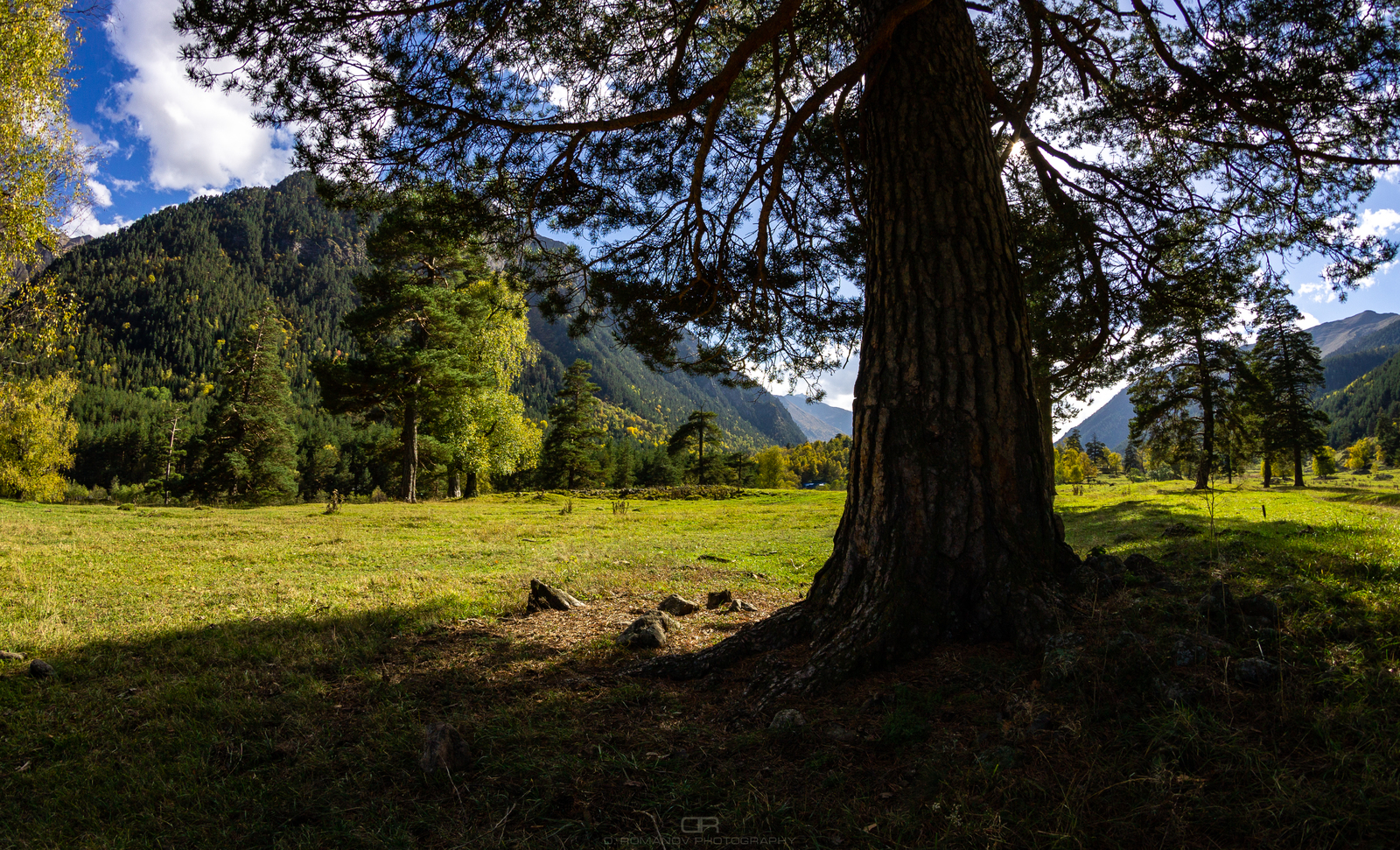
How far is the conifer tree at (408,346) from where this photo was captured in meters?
20.4

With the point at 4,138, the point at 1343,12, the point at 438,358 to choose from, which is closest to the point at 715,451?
the point at 438,358

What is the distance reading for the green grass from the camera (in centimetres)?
159

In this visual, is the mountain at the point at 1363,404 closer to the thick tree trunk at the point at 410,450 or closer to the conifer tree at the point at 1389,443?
the conifer tree at the point at 1389,443

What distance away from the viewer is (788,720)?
7.63ft

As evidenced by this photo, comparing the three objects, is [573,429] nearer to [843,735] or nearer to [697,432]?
[697,432]

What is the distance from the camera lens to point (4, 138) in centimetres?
940

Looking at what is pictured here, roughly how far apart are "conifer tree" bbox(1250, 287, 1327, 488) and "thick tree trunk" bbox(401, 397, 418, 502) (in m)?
39.7

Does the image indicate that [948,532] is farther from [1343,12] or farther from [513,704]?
[1343,12]

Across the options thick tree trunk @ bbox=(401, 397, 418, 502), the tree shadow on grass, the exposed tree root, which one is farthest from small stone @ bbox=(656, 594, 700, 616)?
thick tree trunk @ bbox=(401, 397, 418, 502)

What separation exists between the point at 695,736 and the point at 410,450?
23269mm

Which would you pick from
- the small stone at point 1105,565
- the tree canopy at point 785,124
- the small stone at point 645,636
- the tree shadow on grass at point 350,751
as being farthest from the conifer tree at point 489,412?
the small stone at point 1105,565

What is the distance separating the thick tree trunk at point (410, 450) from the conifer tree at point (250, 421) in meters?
13.1

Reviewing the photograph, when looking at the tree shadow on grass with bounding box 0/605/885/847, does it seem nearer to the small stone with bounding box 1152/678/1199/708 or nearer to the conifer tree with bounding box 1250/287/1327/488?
the small stone with bounding box 1152/678/1199/708

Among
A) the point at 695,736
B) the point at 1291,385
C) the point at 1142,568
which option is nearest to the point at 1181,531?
the point at 1142,568
